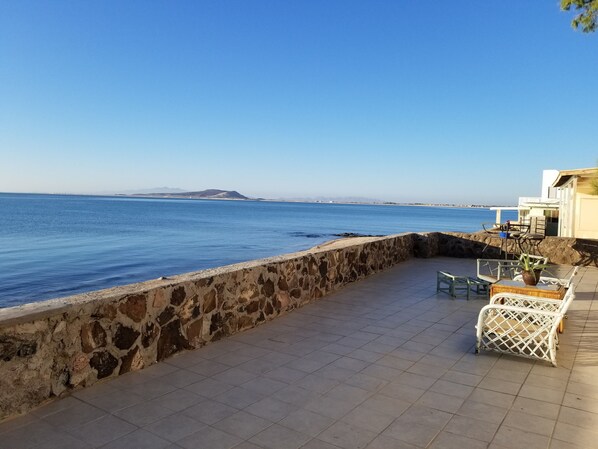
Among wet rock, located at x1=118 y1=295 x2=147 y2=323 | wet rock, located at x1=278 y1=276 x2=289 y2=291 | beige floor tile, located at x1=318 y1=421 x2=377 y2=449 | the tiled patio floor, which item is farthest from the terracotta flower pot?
wet rock, located at x1=118 y1=295 x2=147 y2=323

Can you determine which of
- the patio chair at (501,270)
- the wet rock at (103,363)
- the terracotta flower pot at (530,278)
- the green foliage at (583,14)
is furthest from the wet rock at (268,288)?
the green foliage at (583,14)

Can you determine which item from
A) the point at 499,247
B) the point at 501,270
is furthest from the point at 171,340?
the point at 499,247

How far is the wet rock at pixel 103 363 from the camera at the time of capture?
12.5 feet

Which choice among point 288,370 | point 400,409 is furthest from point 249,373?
point 400,409

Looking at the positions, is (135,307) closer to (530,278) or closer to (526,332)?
(526,332)

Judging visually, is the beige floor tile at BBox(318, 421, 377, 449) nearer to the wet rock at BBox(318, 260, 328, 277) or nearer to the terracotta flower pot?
the terracotta flower pot

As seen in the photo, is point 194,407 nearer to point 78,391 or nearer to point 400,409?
point 78,391

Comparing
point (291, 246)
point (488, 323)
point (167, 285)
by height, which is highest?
point (167, 285)

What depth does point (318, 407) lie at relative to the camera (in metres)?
3.44

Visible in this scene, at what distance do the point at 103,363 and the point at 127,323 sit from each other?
403 mm

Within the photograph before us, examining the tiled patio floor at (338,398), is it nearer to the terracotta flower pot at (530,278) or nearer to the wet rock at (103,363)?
the wet rock at (103,363)

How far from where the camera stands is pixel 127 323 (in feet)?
13.4

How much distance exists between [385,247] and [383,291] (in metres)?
2.61

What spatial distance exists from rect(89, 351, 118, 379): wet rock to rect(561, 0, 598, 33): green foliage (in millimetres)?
8779
